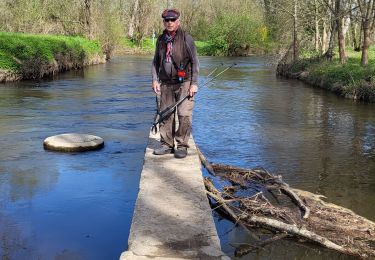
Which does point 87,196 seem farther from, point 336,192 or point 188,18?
point 188,18

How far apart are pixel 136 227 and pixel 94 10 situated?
3426 cm

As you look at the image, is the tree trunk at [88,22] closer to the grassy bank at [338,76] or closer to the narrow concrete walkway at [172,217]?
the grassy bank at [338,76]

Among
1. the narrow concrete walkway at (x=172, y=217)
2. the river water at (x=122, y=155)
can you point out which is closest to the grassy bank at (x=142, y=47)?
the river water at (x=122, y=155)

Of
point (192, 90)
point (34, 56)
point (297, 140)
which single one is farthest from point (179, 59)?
point (34, 56)

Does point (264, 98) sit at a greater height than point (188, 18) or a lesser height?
lesser

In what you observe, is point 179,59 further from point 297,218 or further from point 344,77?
point 344,77

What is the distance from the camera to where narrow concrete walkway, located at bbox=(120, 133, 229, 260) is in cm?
409

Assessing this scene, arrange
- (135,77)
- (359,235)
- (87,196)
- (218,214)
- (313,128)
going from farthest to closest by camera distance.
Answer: (135,77), (313,128), (87,196), (218,214), (359,235)

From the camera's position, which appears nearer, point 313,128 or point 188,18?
point 313,128

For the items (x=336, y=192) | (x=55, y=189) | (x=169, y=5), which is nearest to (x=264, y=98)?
(x=336, y=192)

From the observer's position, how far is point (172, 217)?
4.80 meters

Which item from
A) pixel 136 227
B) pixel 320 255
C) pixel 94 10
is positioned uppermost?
pixel 94 10

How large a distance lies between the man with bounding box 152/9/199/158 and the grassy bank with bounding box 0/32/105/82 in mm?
15354

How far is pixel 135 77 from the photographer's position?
2572 cm
